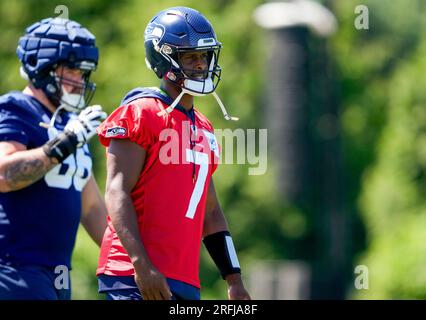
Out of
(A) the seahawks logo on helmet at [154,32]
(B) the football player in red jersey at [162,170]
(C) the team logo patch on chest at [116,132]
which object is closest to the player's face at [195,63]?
(B) the football player in red jersey at [162,170]

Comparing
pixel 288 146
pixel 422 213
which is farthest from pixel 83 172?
pixel 288 146

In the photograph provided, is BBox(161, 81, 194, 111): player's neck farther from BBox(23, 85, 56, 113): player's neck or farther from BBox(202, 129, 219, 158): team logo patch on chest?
BBox(23, 85, 56, 113): player's neck

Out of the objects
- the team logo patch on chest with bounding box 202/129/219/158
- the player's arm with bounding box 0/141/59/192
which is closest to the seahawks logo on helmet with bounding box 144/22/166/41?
the team logo patch on chest with bounding box 202/129/219/158

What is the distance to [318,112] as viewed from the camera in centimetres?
1792

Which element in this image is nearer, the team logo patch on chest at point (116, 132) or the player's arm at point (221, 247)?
the team logo patch on chest at point (116, 132)

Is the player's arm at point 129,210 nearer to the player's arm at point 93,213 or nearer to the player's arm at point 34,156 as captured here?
the player's arm at point 34,156

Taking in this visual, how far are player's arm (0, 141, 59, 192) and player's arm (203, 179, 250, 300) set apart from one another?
2.81 feet

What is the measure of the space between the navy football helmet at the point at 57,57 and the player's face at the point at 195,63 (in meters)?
1.18

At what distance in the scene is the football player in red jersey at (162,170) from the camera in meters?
5.76

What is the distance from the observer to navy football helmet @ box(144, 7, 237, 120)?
6.04 meters

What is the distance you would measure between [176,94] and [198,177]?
402mm

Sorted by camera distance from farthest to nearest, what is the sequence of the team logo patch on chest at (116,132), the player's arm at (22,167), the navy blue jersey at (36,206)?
the navy blue jersey at (36,206) → the player's arm at (22,167) → the team logo patch on chest at (116,132)

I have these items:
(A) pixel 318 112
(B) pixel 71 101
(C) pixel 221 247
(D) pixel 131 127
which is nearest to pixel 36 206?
(B) pixel 71 101
